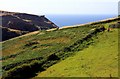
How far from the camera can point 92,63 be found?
4197 cm

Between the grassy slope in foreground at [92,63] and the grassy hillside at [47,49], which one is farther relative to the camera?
the grassy hillside at [47,49]

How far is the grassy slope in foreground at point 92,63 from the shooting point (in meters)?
38.3

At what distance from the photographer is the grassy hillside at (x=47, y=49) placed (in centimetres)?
4519

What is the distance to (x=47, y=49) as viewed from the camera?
56.3 m

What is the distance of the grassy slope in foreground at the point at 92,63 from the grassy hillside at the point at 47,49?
431 mm

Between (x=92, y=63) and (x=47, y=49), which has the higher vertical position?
(x=92, y=63)

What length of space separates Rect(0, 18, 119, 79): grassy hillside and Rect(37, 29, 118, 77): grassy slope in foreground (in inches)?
17.0

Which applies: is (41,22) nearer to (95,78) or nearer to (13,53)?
(13,53)

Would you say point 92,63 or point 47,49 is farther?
point 47,49

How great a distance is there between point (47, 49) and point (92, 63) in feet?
52.0

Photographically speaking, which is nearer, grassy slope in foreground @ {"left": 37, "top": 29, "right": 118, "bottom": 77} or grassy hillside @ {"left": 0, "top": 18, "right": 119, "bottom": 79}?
grassy slope in foreground @ {"left": 37, "top": 29, "right": 118, "bottom": 77}

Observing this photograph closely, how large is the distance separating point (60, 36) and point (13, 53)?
10.9m

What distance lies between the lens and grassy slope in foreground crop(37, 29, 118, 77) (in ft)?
126

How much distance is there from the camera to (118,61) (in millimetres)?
40625
